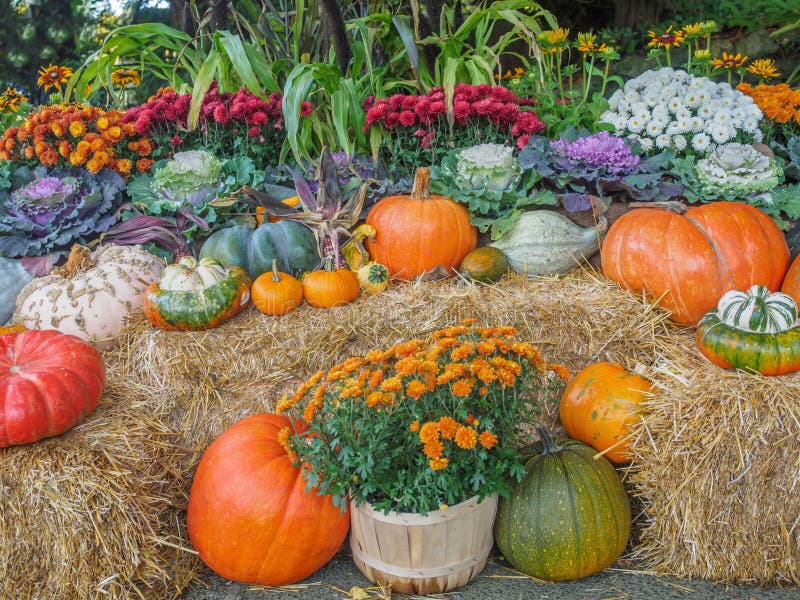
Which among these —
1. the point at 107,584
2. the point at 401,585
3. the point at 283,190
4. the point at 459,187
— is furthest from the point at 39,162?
the point at 401,585

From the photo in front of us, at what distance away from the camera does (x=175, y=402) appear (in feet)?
9.51

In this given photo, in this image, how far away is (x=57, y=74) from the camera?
212 inches

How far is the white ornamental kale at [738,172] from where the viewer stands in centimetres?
351

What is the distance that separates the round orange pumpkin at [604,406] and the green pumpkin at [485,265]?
0.73 meters

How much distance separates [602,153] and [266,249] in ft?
5.78

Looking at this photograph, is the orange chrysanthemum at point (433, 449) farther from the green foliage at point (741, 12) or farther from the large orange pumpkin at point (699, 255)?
the green foliage at point (741, 12)

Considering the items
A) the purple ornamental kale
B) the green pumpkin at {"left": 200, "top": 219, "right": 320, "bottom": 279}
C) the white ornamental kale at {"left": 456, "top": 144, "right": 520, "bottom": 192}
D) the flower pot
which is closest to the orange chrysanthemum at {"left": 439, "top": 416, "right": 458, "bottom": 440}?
the flower pot

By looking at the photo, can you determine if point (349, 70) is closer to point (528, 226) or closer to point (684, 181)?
point (528, 226)

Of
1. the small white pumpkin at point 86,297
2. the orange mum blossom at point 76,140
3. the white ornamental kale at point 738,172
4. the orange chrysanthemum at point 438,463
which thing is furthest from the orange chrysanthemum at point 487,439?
the orange mum blossom at point 76,140

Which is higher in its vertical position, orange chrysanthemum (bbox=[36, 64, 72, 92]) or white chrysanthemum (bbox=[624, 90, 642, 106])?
orange chrysanthemum (bbox=[36, 64, 72, 92])

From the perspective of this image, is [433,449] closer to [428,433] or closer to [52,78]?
[428,433]

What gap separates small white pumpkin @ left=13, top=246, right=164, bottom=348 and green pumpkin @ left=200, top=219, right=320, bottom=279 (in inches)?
14.9

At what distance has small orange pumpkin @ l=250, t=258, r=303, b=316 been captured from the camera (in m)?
3.17

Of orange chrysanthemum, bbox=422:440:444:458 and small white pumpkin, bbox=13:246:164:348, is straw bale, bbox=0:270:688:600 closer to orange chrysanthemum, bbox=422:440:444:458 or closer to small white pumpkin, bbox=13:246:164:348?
small white pumpkin, bbox=13:246:164:348
